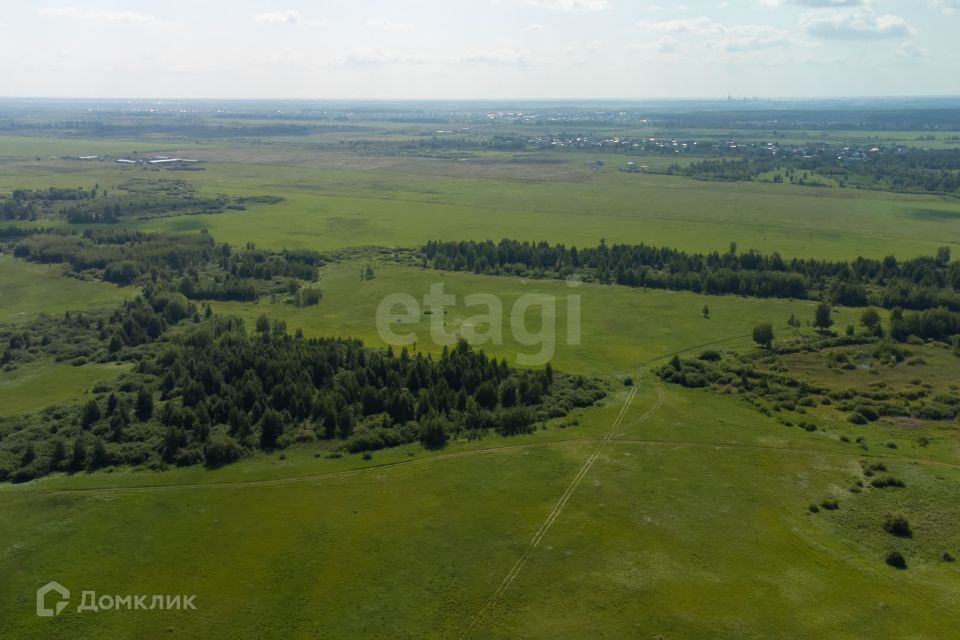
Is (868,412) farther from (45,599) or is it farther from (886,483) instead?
(45,599)

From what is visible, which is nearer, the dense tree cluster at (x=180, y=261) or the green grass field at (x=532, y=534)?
the green grass field at (x=532, y=534)

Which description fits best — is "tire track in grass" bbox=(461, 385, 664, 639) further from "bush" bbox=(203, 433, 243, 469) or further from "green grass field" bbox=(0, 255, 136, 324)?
"green grass field" bbox=(0, 255, 136, 324)

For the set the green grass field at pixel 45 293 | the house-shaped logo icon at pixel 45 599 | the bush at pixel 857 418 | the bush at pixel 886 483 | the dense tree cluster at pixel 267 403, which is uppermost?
the green grass field at pixel 45 293

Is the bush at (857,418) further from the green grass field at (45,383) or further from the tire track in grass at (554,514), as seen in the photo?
the green grass field at (45,383)

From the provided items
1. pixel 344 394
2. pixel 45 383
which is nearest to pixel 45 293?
pixel 45 383

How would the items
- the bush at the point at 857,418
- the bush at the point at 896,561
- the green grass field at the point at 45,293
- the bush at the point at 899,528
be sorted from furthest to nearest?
the green grass field at the point at 45,293 → the bush at the point at 857,418 → the bush at the point at 899,528 → the bush at the point at 896,561

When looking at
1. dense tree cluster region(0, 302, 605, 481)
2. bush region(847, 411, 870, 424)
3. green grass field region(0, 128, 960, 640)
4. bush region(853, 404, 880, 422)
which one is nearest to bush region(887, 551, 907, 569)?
green grass field region(0, 128, 960, 640)

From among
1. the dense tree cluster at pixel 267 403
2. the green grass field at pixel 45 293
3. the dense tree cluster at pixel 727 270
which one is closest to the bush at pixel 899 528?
the dense tree cluster at pixel 267 403
